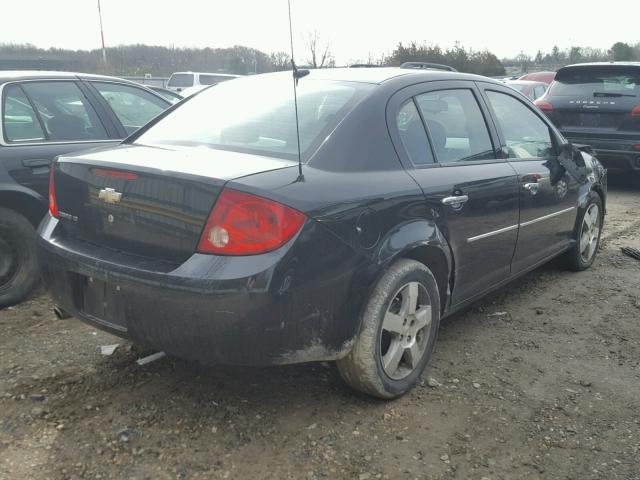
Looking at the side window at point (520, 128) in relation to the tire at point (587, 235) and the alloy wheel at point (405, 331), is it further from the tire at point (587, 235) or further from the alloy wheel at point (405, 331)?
the alloy wheel at point (405, 331)

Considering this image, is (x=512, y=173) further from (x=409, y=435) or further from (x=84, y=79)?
(x=84, y=79)

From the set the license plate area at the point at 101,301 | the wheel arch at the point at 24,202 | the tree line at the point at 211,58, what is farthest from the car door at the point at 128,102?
the tree line at the point at 211,58

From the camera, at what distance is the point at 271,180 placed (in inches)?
102

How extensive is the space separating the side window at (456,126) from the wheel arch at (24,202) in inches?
102

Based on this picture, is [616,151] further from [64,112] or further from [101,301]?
[101,301]

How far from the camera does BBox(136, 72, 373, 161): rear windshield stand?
3016 millimetres

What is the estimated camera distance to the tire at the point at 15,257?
4.21 meters

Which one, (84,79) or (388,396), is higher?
(84,79)

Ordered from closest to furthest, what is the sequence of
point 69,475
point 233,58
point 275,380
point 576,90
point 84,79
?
point 69,475
point 275,380
point 84,79
point 576,90
point 233,58

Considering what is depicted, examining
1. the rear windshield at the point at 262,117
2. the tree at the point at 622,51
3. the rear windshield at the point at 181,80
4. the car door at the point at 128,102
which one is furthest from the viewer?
the tree at the point at 622,51

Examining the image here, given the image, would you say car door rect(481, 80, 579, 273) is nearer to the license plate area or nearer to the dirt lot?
the dirt lot

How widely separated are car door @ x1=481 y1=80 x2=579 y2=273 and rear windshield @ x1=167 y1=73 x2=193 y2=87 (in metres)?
21.1

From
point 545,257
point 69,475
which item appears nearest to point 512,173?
point 545,257

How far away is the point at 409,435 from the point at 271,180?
1.27 meters
